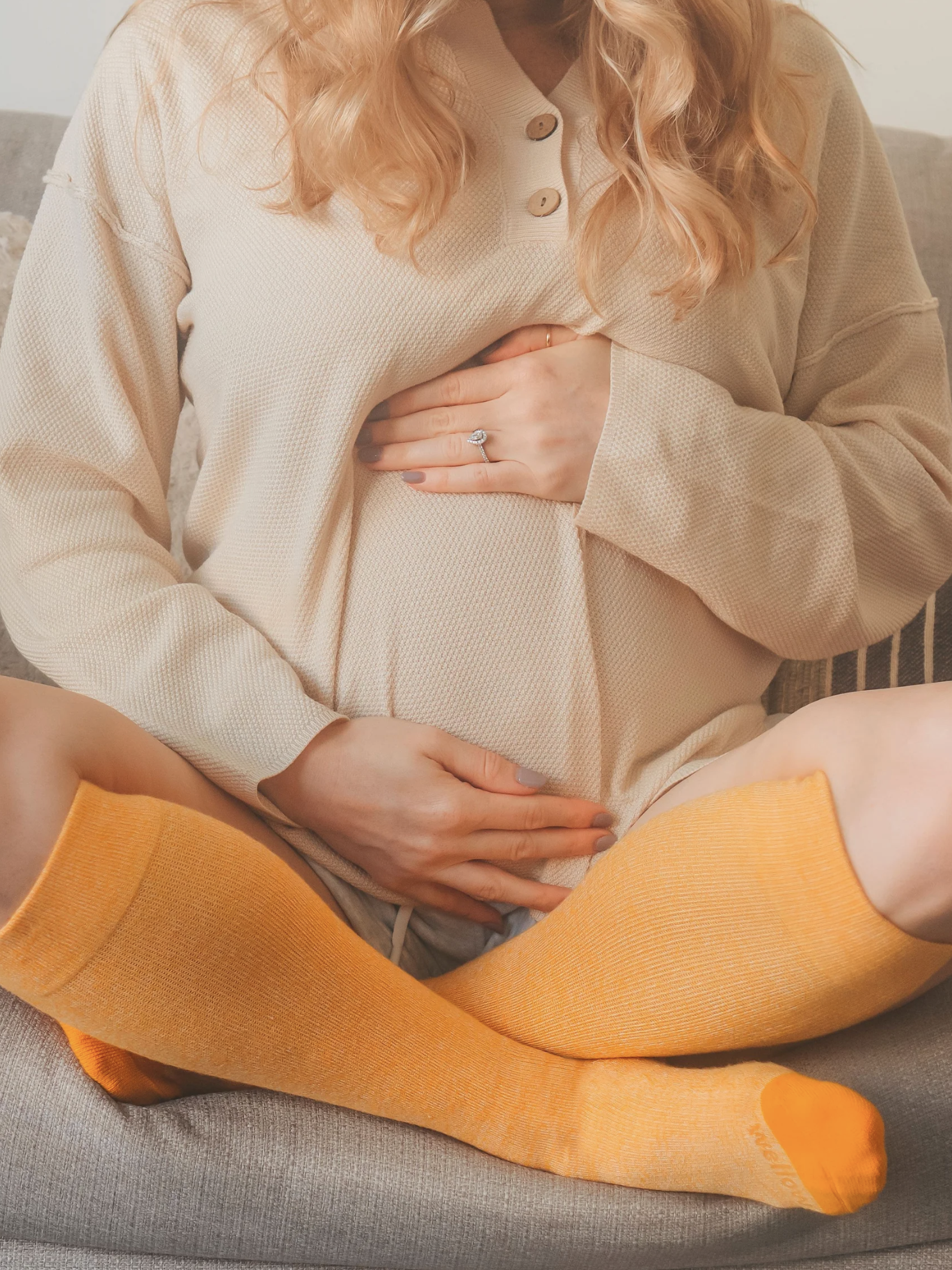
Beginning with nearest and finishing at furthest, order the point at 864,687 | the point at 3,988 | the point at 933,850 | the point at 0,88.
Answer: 1. the point at 933,850
2. the point at 3,988
3. the point at 864,687
4. the point at 0,88

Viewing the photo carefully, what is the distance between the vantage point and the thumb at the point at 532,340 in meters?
0.92

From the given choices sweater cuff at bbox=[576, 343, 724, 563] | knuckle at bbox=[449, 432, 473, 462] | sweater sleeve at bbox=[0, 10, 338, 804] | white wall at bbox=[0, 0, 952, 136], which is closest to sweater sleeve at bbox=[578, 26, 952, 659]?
sweater cuff at bbox=[576, 343, 724, 563]

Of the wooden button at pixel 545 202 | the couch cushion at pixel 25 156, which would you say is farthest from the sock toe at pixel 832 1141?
the couch cushion at pixel 25 156

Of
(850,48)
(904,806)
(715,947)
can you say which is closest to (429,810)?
(715,947)

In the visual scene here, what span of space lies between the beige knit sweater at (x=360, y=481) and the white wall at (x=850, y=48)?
632mm

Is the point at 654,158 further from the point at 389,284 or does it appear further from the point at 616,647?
the point at 616,647

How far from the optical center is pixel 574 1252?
668 mm

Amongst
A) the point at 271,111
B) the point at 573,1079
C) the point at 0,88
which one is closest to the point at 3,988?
the point at 573,1079

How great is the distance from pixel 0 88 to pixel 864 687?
54.6 inches

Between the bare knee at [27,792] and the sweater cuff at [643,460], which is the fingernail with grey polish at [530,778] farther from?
the bare knee at [27,792]

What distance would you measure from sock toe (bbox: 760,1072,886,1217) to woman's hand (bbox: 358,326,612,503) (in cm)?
48

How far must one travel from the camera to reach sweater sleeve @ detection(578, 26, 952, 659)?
0.88m

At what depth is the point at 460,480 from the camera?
0.87m

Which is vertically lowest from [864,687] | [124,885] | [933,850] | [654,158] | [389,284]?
[864,687]
